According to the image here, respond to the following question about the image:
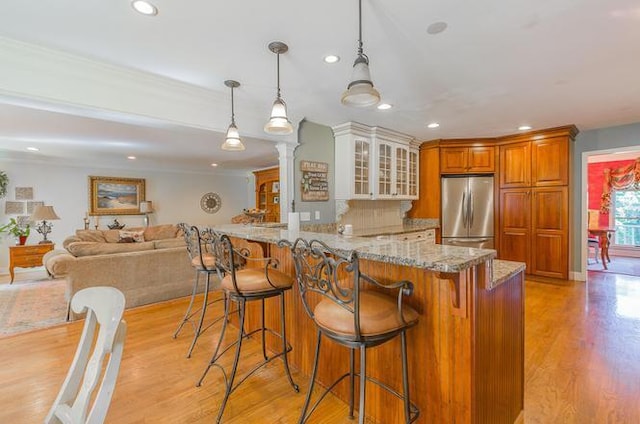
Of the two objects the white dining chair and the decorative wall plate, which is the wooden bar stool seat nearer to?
the white dining chair

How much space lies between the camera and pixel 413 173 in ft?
Result: 17.7

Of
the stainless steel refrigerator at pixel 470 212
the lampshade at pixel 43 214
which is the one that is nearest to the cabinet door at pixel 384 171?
the stainless steel refrigerator at pixel 470 212

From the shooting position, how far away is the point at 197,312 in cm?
323

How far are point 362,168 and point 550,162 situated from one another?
→ 2.99 metres

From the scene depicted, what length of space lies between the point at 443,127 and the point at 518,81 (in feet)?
5.34

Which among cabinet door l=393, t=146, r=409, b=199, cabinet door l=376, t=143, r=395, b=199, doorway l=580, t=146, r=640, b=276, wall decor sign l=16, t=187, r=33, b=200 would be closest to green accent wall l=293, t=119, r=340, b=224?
cabinet door l=376, t=143, r=395, b=199

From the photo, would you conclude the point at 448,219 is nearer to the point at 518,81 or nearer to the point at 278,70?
the point at 518,81

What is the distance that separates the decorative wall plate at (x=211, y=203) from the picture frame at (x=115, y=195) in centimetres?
161

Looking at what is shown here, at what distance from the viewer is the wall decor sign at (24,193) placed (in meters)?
6.05

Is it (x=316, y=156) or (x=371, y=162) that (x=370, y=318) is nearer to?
(x=316, y=156)

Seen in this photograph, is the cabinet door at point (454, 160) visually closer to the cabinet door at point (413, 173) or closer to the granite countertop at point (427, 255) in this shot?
the cabinet door at point (413, 173)

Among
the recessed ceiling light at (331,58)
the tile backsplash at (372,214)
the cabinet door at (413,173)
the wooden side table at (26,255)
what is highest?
the recessed ceiling light at (331,58)

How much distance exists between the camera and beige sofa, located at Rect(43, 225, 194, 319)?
3.31 m

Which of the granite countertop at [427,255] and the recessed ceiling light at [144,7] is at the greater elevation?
the recessed ceiling light at [144,7]
